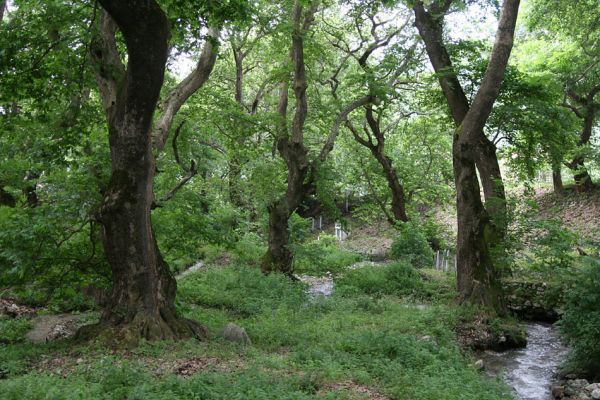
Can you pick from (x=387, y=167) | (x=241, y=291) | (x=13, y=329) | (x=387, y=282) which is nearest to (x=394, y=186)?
(x=387, y=167)

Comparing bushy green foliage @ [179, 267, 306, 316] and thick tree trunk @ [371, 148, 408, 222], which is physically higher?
thick tree trunk @ [371, 148, 408, 222]

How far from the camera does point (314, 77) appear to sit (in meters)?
18.7

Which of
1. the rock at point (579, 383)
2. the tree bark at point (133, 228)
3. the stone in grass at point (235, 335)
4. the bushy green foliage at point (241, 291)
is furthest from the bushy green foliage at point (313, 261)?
the rock at point (579, 383)

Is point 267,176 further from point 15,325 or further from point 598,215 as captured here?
point 598,215

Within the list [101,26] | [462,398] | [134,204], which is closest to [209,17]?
Answer: [101,26]

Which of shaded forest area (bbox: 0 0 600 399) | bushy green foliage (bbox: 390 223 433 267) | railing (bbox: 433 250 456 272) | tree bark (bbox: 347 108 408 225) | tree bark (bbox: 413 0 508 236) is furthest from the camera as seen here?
tree bark (bbox: 347 108 408 225)

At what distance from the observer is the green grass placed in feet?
18.4

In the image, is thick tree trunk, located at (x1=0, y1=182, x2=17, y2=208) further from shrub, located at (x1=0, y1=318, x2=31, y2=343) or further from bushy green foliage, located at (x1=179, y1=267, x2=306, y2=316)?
bushy green foliage, located at (x1=179, y1=267, x2=306, y2=316)

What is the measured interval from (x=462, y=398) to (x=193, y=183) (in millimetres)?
16907

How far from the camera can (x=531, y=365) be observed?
971cm

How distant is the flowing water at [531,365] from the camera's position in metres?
8.39

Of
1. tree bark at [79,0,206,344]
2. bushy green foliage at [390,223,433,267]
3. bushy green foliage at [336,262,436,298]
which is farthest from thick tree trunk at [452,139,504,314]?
bushy green foliage at [390,223,433,267]

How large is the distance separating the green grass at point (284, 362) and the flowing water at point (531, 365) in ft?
2.69

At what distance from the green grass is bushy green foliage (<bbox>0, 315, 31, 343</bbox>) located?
28.9 inches
